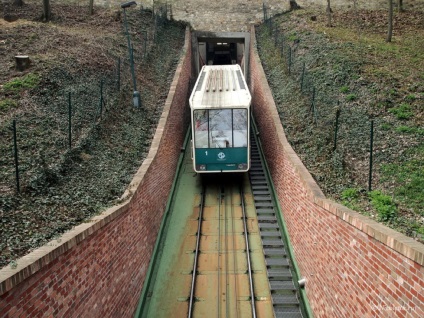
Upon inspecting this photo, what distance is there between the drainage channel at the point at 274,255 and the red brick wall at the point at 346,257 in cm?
51

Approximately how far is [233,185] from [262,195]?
156 centimetres

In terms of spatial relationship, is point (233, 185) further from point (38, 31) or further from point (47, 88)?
point (38, 31)

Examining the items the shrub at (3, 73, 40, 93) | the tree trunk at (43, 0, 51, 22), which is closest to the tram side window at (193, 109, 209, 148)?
the shrub at (3, 73, 40, 93)

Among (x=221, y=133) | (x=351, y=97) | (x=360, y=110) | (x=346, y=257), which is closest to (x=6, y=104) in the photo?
→ (x=221, y=133)

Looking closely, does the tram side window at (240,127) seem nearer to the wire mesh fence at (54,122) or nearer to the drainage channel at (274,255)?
the drainage channel at (274,255)

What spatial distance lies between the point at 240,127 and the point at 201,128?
4.63 feet

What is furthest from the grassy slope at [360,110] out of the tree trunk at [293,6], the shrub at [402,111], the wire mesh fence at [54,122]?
the tree trunk at [293,6]

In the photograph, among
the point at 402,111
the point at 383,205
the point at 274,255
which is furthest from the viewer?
the point at 402,111

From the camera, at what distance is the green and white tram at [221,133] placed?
45.0 ft

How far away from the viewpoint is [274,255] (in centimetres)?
1084

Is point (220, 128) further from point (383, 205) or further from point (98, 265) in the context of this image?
point (98, 265)

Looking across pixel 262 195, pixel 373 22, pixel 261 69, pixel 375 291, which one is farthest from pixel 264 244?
pixel 373 22

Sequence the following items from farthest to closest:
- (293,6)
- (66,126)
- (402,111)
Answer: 1. (293,6)
2. (402,111)
3. (66,126)

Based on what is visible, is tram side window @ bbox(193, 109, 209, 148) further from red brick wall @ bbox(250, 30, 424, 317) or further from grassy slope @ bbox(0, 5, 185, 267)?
red brick wall @ bbox(250, 30, 424, 317)
